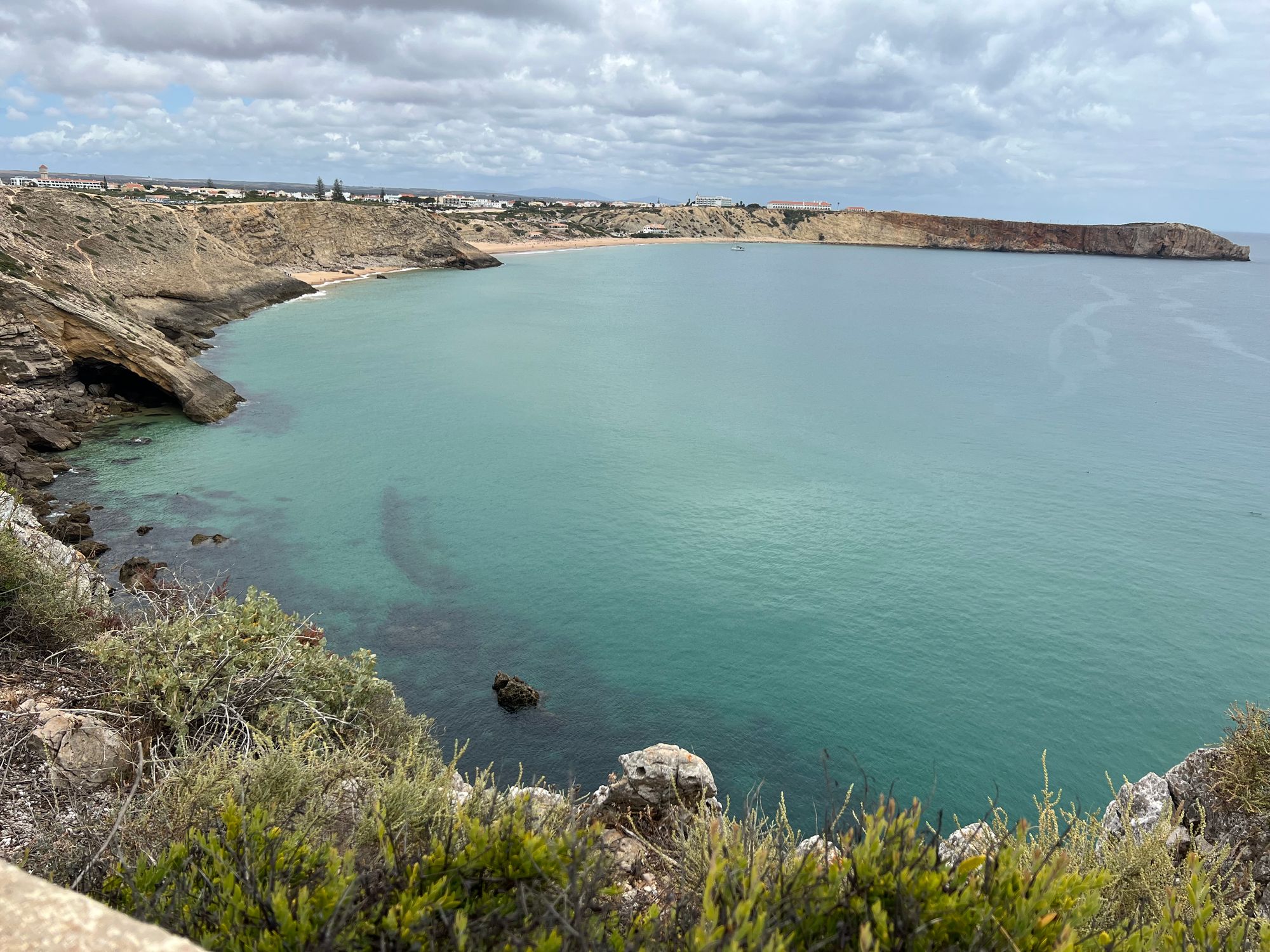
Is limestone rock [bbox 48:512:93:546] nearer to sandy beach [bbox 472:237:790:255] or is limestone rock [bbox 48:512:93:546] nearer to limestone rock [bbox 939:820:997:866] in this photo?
limestone rock [bbox 939:820:997:866]

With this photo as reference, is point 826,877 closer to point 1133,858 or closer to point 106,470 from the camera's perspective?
point 1133,858

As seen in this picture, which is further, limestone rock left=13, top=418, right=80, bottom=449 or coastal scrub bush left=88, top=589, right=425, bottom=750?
limestone rock left=13, top=418, right=80, bottom=449

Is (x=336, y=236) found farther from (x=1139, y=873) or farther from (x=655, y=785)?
(x=1139, y=873)

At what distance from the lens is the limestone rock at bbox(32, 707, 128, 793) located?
303 inches

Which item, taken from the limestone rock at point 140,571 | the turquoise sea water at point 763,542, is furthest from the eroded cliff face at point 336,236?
the limestone rock at point 140,571

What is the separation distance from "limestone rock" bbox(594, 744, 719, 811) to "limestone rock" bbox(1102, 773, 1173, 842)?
201 inches

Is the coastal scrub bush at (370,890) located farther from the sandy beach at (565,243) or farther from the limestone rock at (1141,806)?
the sandy beach at (565,243)

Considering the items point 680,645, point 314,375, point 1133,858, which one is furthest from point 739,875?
point 314,375

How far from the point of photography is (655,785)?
10719 millimetres

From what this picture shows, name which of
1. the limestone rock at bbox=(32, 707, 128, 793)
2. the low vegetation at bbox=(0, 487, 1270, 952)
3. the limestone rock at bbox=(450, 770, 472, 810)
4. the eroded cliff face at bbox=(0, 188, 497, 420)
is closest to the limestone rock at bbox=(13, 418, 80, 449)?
the eroded cliff face at bbox=(0, 188, 497, 420)

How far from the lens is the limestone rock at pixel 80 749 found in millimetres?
7684

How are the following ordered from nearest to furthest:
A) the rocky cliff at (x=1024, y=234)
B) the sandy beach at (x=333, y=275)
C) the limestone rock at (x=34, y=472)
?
the limestone rock at (x=34, y=472) → the sandy beach at (x=333, y=275) → the rocky cliff at (x=1024, y=234)

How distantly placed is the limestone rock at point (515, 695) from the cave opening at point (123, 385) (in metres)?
27.3

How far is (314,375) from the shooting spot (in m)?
43.7
